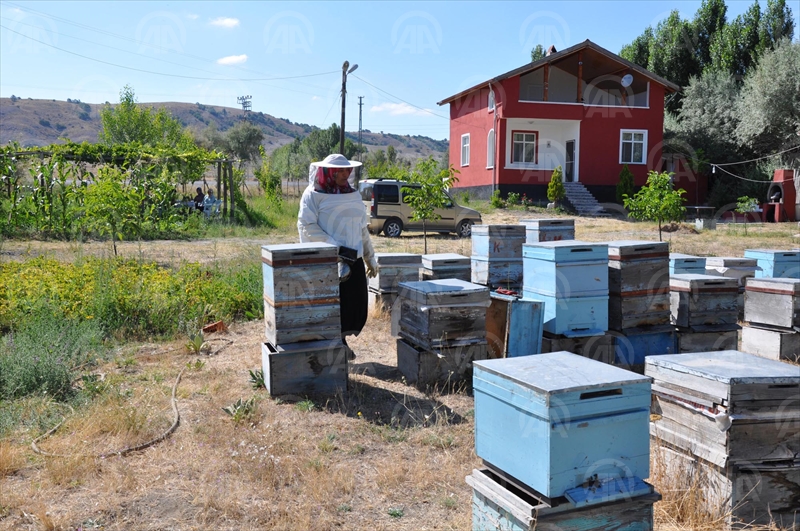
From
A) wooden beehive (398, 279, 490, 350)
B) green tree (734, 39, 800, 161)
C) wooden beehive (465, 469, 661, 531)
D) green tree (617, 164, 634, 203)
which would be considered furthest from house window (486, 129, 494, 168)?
wooden beehive (465, 469, 661, 531)

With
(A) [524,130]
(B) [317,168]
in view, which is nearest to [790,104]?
(A) [524,130]

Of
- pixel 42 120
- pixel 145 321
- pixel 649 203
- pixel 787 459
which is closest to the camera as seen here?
pixel 787 459

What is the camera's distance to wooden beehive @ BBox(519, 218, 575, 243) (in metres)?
8.46

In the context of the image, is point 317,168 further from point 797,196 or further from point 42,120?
point 42,120

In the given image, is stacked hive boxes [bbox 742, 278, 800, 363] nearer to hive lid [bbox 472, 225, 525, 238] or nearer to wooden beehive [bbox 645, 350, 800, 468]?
hive lid [bbox 472, 225, 525, 238]

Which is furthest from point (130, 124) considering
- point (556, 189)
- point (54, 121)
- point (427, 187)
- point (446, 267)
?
point (54, 121)

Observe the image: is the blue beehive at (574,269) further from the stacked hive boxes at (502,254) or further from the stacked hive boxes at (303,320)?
the stacked hive boxes at (303,320)

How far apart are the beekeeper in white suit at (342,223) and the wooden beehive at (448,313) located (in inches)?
25.1

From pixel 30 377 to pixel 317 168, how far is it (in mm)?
3267

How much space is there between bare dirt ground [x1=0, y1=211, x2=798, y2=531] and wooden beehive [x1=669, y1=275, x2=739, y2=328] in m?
2.51

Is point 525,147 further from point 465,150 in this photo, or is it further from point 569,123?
point 465,150

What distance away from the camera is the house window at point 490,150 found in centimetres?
2850

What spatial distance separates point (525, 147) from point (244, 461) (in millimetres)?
26076

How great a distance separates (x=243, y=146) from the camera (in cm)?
7062
